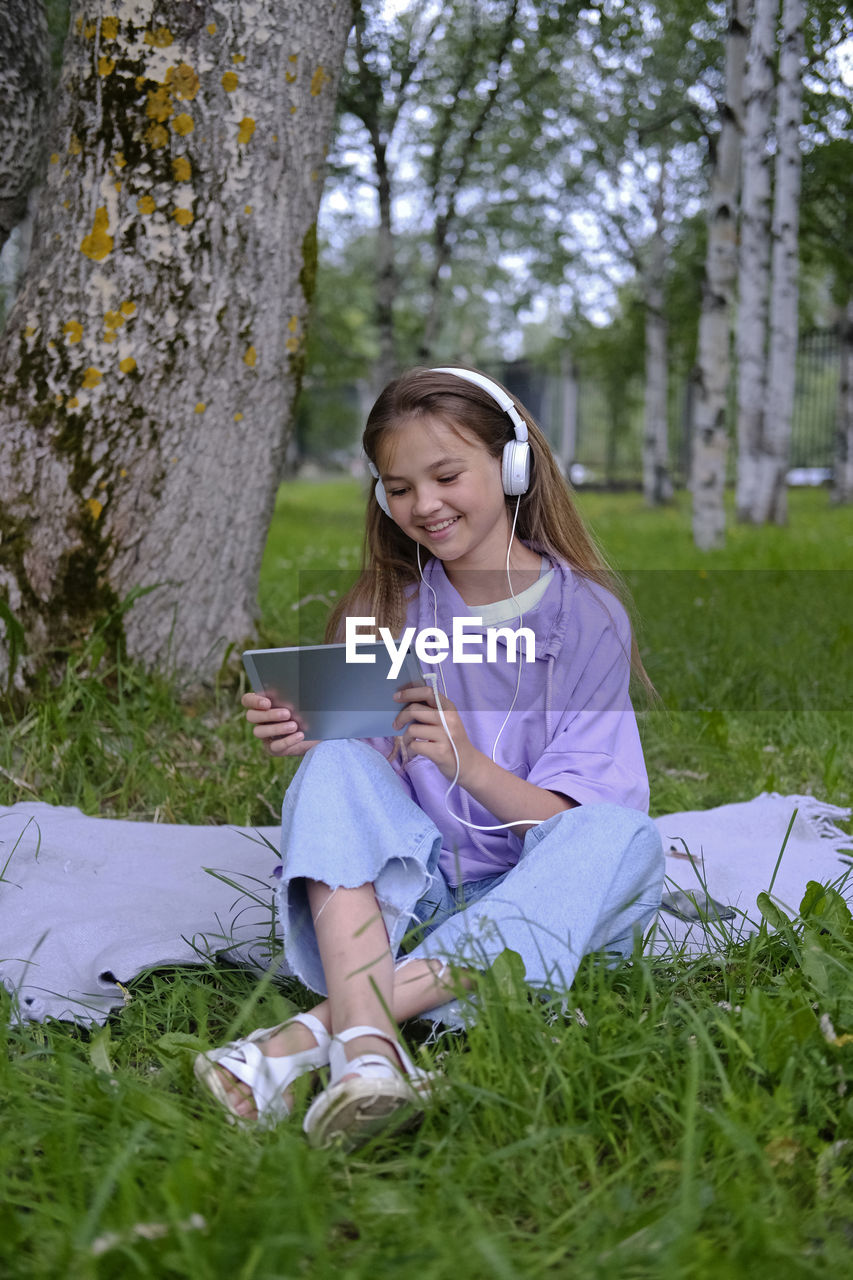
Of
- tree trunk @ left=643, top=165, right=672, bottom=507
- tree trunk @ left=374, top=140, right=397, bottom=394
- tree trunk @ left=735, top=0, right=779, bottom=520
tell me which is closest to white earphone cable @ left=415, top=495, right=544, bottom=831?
tree trunk @ left=735, top=0, right=779, bottom=520

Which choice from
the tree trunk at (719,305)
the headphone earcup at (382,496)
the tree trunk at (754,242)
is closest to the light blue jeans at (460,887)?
the headphone earcup at (382,496)

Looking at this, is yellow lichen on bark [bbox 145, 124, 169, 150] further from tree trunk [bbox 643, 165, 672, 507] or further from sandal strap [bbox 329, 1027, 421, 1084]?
tree trunk [bbox 643, 165, 672, 507]

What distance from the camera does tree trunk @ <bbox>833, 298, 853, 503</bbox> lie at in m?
14.9

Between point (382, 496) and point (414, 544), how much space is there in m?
0.17

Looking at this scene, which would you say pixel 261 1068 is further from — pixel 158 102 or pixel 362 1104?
pixel 158 102

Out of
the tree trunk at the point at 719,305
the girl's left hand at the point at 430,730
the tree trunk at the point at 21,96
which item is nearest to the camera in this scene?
the girl's left hand at the point at 430,730

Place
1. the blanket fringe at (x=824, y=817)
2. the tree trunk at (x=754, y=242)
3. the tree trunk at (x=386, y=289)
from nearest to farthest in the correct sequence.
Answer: the blanket fringe at (x=824, y=817) < the tree trunk at (x=754, y=242) < the tree trunk at (x=386, y=289)

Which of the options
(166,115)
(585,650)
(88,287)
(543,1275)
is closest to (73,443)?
(88,287)

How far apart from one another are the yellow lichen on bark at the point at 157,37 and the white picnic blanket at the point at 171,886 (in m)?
2.19

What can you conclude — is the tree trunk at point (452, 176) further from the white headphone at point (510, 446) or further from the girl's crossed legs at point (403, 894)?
the girl's crossed legs at point (403, 894)

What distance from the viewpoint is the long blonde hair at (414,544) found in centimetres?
222

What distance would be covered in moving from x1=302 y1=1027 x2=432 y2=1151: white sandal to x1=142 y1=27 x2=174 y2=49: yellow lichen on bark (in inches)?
115

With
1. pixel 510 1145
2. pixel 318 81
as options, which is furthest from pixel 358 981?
pixel 318 81

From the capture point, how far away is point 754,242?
1008 centimetres
